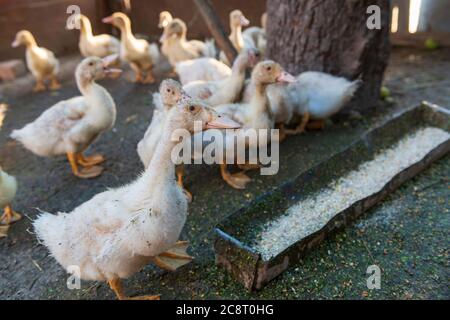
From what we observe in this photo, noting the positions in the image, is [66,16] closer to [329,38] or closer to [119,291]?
[329,38]

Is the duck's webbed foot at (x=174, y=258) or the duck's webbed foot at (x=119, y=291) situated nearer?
the duck's webbed foot at (x=119, y=291)

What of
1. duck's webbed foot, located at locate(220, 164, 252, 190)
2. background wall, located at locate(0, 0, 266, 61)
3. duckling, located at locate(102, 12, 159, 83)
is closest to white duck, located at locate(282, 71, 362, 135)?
duck's webbed foot, located at locate(220, 164, 252, 190)

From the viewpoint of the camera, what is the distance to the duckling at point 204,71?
4.65 metres

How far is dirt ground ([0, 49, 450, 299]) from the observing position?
2.66 meters

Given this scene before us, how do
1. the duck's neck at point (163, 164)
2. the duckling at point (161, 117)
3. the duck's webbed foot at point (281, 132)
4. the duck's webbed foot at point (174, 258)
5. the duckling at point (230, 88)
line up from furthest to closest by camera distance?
the duck's webbed foot at point (281, 132), the duckling at point (230, 88), the duckling at point (161, 117), the duck's webbed foot at point (174, 258), the duck's neck at point (163, 164)

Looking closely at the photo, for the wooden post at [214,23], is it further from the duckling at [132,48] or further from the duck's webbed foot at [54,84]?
the duck's webbed foot at [54,84]

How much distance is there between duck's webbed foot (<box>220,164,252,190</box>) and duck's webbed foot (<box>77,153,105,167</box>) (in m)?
1.30

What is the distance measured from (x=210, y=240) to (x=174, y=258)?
13.0 inches

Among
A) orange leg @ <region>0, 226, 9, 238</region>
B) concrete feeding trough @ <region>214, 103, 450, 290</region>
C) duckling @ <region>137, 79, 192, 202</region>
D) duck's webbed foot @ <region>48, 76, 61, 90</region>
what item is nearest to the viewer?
concrete feeding trough @ <region>214, 103, 450, 290</region>

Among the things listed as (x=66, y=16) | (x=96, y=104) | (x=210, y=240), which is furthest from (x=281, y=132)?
(x=66, y=16)

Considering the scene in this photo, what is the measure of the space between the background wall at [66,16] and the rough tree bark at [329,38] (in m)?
2.63

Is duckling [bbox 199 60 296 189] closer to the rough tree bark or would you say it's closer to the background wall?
the rough tree bark

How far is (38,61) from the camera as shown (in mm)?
5730

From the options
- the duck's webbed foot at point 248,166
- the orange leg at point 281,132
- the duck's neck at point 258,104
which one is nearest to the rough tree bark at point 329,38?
the orange leg at point 281,132
